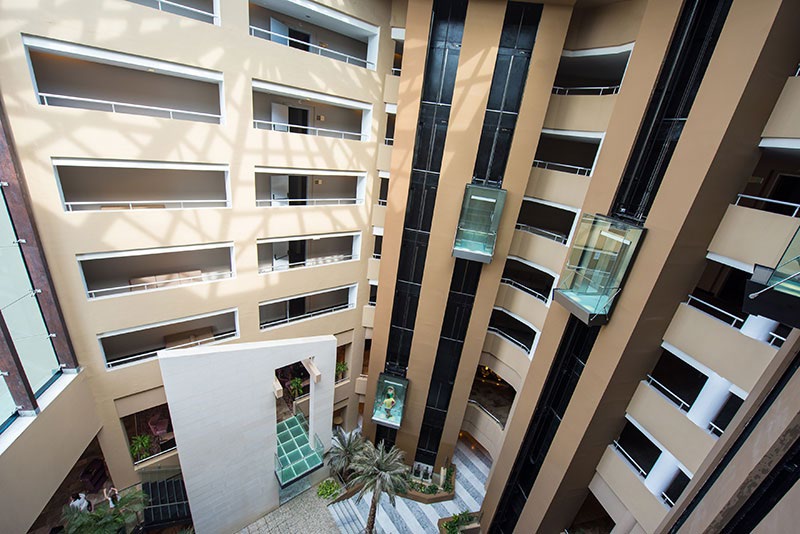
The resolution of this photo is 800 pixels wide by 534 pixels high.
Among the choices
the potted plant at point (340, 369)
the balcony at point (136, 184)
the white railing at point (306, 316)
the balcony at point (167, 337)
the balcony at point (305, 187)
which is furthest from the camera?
the potted plant at point (340, 369)

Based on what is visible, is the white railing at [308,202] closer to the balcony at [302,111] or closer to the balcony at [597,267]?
the balcony at [302,111]

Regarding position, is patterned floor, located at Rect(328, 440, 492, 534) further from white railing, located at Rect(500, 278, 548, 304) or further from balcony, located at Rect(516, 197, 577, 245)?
balcony, located at Rect(516, 197, 577, 245)

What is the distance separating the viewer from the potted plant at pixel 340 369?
17.0m

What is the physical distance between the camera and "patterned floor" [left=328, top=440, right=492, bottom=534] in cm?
1403

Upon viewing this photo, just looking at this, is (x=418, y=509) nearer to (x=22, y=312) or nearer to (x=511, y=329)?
(x=511, y=329)

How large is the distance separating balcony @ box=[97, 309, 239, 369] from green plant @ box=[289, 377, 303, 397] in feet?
11.9

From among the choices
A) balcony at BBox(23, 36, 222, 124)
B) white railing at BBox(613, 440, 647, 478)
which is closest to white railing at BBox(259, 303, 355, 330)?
balcony at BBox(23, 36, 222, 124)

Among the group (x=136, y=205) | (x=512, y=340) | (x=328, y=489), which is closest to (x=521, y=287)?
(x=512, y=340)

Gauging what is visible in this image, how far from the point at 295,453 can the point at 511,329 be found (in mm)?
10945

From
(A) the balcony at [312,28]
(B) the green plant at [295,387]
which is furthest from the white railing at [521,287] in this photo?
(B) the green plant at [295,387]

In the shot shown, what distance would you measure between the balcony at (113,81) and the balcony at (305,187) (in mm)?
2984

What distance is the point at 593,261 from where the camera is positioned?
9.70 m

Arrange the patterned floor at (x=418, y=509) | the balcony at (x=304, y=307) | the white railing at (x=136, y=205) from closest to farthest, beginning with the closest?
the white railing at (x=136, y=205)
the patterned floor at (x=418, y=509)
the balcony at (x=304, y=307)

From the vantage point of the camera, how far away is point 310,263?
14.8 meters
